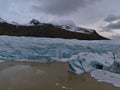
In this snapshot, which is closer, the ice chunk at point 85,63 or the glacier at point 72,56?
the glacier at point 72,56

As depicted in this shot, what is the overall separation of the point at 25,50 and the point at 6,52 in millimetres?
1894

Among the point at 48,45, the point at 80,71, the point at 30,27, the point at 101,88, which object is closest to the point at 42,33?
the point at 30,27

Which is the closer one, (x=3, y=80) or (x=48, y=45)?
(x=3, y=80)

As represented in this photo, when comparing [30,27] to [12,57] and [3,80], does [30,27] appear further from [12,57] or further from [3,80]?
[3,80]

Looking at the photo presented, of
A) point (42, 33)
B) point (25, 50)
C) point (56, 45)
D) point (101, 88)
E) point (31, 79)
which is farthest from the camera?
point (42, 33)

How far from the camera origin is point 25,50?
17406 mm

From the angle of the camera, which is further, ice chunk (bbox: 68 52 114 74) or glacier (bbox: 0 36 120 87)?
ice chunk (bbox: 68 52 114 74)

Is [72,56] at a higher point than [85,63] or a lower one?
higher

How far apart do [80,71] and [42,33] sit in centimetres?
3309

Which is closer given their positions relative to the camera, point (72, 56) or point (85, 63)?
point (85, 63)

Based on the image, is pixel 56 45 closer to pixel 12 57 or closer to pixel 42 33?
pixel 12 57

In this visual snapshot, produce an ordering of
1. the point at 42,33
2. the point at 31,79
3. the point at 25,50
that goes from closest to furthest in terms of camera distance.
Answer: the point at 31,79, the point at 25,50, the point at 42,33

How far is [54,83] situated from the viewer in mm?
7820

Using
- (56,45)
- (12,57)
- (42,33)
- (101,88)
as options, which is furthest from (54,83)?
(42,33)
